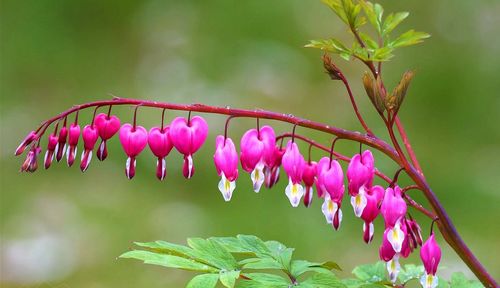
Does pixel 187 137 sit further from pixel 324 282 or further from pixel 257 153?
pixel 324 282

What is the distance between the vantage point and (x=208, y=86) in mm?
5988

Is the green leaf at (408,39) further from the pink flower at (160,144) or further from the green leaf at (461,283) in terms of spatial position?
the green leaf at (461,283)

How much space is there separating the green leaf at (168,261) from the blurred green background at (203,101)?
3.05 meters

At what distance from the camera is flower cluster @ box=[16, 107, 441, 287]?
1.55m

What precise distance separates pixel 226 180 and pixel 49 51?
5052mm

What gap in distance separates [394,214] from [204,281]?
0.40m

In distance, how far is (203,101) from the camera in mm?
5785

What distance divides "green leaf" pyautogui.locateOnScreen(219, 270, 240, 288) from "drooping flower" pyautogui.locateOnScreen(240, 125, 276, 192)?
0.17m

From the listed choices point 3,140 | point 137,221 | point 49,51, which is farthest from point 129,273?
point 49,51

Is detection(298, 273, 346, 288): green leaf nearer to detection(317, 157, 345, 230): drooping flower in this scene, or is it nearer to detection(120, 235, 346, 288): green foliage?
detection(120, 235, 346, 288): green foliage

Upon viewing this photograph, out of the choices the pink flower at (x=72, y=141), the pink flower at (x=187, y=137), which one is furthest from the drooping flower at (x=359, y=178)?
the pink flower at (x=72, y=141)

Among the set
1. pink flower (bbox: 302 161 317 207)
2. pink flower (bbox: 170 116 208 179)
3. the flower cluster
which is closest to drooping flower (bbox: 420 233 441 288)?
the flower cluster

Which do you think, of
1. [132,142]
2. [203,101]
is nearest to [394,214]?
[132,142]

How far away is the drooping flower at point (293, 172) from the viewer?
1.56 meters
